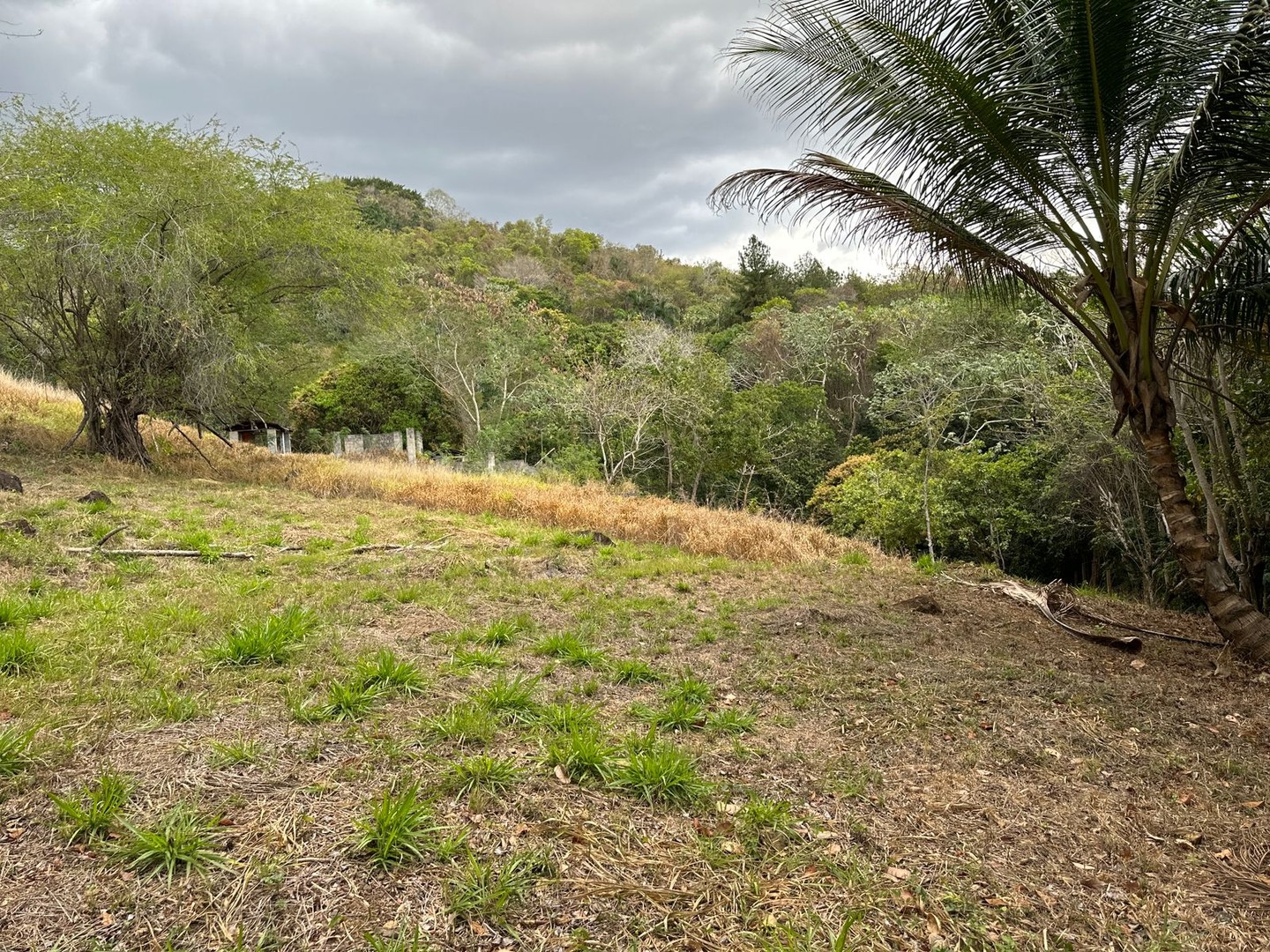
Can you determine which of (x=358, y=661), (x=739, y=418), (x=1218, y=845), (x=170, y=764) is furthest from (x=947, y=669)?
(x=739, y=418)

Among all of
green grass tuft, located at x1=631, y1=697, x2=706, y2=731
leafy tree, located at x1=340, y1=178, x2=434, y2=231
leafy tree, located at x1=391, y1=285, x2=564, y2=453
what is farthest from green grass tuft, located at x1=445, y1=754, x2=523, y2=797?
leafy tree, located at x1=340, y1=178, x2=434, y2=231

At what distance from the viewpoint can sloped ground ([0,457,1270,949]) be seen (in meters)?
1.96

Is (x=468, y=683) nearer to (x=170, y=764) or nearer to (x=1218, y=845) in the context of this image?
(x=170, y=764)

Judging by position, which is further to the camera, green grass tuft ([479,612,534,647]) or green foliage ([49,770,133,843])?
green grass tuft ([479,612,534,647])

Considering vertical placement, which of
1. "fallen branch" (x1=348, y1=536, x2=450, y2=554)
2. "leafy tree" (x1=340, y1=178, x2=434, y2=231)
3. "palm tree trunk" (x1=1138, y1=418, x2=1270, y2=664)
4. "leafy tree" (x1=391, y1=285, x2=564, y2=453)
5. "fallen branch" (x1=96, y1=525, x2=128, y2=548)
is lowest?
"fallen branch" (x1=348, y1=536, x2=450, y2=554)

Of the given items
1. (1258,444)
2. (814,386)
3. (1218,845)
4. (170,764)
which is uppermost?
(814,386)

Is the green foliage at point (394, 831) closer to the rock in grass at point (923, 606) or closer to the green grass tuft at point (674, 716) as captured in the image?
the green grass tuft at point (674, 716)

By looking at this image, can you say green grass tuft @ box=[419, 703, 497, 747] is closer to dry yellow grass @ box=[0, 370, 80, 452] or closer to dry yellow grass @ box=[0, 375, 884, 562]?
dry yellow grass @ box=[0, 375, 884, 562]

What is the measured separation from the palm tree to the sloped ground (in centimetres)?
242

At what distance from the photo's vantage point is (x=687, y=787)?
2.70 metres

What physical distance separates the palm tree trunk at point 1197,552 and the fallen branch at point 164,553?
7.83 m

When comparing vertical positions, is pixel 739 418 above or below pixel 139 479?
above

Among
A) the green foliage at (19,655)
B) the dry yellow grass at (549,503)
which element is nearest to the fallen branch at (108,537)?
the green foliage at (19,655)

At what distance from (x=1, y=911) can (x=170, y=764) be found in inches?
27.9
